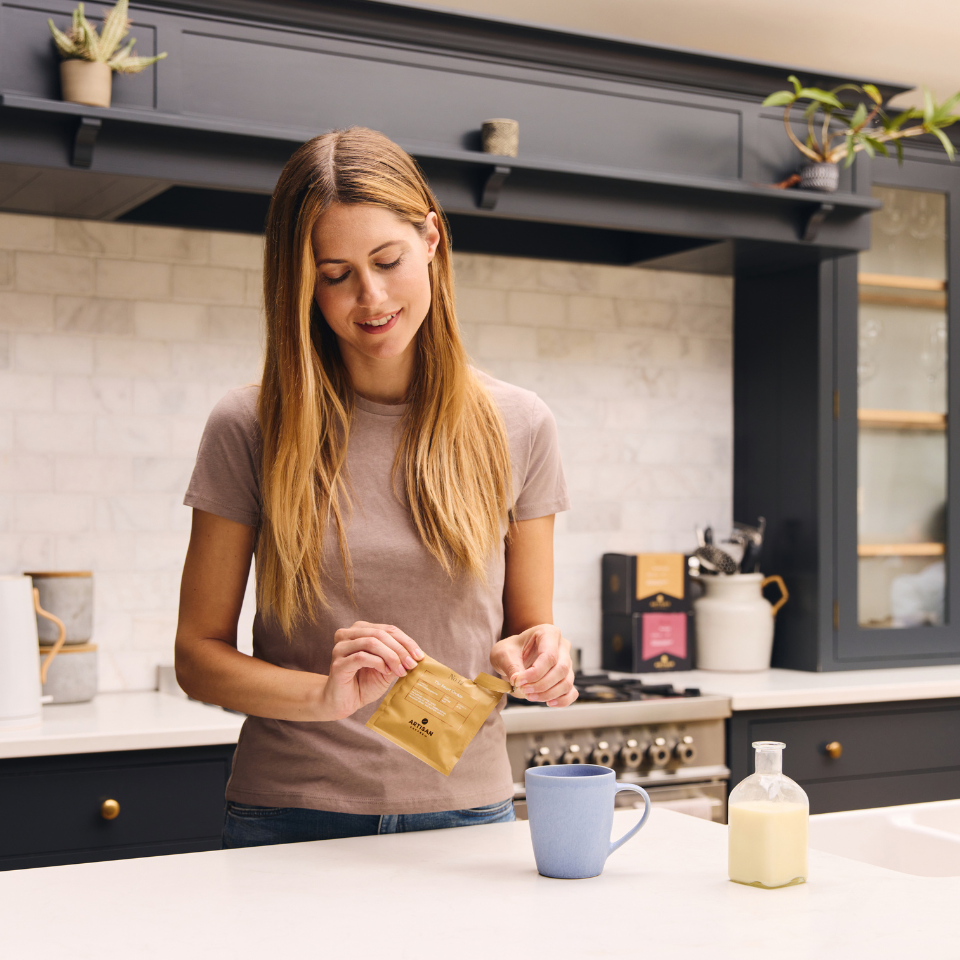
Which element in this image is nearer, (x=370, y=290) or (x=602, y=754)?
(x=370, y=290)

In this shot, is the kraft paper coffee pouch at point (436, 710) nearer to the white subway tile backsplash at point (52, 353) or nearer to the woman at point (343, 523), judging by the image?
the woman at point (343, 523)

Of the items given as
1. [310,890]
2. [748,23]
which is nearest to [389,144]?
[310,890]

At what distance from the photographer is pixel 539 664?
4.28ft

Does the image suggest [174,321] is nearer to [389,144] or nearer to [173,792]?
[173,792]

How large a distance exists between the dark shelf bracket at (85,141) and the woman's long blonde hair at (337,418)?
41.6 inches

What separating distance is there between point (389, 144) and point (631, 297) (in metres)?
2.23

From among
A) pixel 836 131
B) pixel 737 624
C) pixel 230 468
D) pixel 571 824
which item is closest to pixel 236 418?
pixel 230 468

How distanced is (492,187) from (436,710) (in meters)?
1.73

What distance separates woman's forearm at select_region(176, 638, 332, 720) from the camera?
1.31m

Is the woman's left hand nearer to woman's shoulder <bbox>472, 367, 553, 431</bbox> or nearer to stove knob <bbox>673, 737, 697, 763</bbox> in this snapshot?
woman's shoulder <bbox>472, 367, 553, 431</bbox>

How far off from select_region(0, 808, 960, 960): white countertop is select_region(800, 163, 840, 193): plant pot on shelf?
2.16 meters

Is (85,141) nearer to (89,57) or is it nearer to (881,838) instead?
(89,57)

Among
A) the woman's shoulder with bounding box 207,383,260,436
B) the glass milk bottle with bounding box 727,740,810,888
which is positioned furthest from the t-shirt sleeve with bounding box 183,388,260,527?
the glass milk bottle with bounding box 727,740,810,888

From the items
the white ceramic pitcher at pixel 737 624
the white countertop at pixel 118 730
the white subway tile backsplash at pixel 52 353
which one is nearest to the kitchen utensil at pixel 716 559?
the white ceramic pitcher at pixel 737 624
